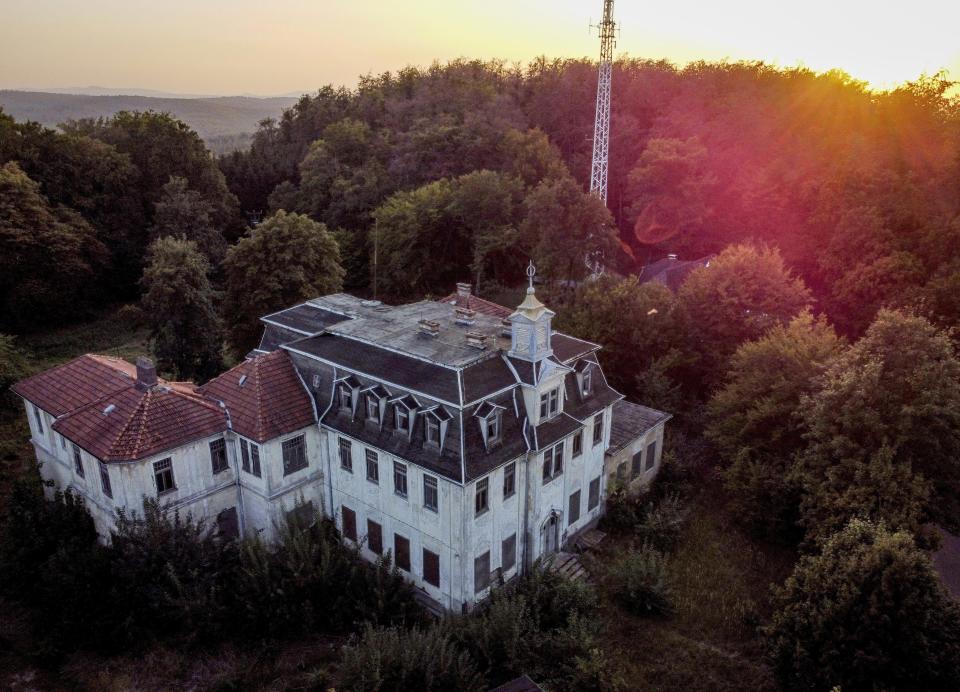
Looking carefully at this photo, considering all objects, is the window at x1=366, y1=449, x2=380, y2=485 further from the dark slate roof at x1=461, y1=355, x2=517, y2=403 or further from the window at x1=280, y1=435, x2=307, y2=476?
the dark slate roof at x1=461, y1=355, x2=517, y2=403

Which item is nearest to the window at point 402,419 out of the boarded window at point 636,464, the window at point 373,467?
the window at point 373,467

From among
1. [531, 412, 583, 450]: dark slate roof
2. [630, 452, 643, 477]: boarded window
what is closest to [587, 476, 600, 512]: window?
[630, 452, 643, 477]: boarded window

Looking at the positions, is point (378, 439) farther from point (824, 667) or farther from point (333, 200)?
point (333, 200)

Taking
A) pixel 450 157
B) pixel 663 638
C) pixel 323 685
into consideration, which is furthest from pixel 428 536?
pixel 450 157

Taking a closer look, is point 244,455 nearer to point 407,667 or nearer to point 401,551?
point 401,551

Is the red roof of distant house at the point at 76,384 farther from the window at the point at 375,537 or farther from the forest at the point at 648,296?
the window at the point at 375,537

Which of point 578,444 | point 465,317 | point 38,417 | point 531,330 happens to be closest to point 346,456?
point 465,317
